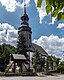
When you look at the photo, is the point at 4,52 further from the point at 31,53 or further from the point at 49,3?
the point at 49,3

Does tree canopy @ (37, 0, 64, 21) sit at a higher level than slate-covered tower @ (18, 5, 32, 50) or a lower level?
lower

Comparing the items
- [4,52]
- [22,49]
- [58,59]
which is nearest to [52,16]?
[22,49]

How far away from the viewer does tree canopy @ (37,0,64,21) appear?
1758 millimetres

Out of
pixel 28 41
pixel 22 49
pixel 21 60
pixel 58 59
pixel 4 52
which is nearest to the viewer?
pixel 21 60

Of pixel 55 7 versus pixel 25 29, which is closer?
pixel 55 7

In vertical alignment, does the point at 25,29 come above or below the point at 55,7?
above

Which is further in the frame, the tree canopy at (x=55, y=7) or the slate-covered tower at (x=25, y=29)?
the slate-covered tower at (x=25, y=29)

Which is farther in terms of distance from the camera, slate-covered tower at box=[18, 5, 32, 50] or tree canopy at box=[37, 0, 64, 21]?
slate-covered tower at box=[18, 5, 32, 50]

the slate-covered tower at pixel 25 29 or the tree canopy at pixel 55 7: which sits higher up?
the slate-covered tower at pixel 25 29

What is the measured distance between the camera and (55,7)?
5.87ft

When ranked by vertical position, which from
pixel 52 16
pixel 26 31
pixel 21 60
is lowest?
pixel 52 16

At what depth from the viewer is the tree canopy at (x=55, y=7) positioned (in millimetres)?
1758

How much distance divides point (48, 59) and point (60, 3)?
336 ft

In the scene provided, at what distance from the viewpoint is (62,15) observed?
184 cm
